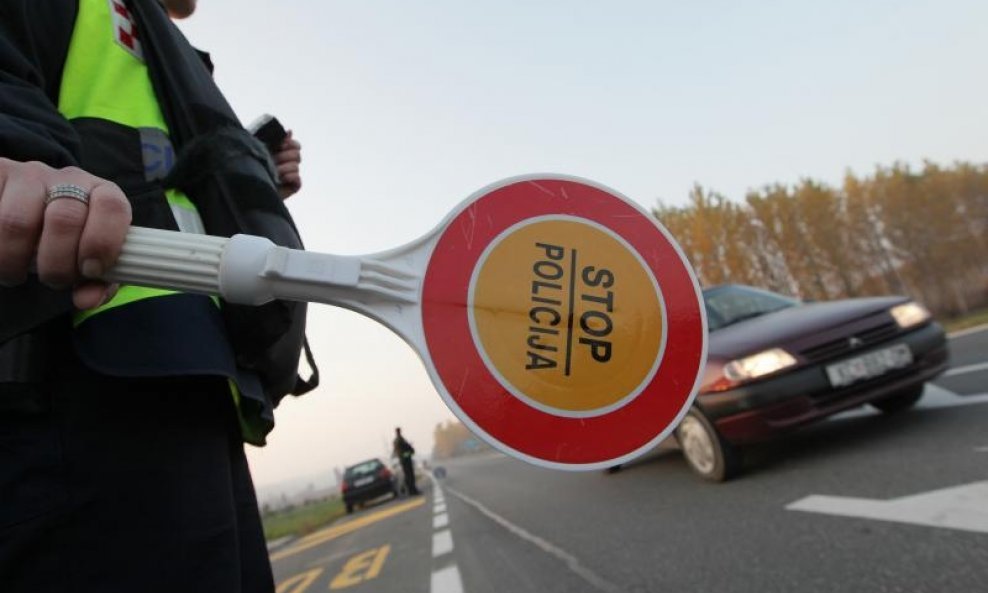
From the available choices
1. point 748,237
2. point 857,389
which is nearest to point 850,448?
point 857,389

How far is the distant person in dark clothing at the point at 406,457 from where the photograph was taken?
14812 millimetres

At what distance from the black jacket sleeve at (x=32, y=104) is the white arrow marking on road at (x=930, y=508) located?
104 inches

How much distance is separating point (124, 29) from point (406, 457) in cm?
1510

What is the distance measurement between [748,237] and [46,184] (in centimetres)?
4181

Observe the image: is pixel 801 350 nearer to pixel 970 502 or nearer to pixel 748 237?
pixel 970 502

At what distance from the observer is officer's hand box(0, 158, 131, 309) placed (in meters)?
0.59

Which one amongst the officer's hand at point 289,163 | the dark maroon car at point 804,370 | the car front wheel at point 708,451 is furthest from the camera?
the car front wheel at point 708,451

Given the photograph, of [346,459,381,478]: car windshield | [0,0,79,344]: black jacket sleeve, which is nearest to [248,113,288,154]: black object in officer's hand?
[0,0,79,344]: black jacket sleeve

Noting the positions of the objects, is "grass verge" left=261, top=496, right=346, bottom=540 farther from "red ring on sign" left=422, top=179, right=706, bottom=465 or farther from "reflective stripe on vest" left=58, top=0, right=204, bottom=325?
"red ring on sign" left=422, top=179, right=706, bottom=465

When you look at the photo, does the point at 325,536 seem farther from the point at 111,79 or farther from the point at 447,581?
the point at 111,79

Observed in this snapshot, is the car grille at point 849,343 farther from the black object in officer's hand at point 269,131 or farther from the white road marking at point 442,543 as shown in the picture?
the black object in officer's hand at point 269,131

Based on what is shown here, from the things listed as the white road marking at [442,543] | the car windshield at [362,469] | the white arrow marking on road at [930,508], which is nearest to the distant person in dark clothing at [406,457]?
the car windshield at [362,469]

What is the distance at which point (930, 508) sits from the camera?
86.0 inches

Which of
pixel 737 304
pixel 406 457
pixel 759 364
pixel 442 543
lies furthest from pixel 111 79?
pixel 406 457
